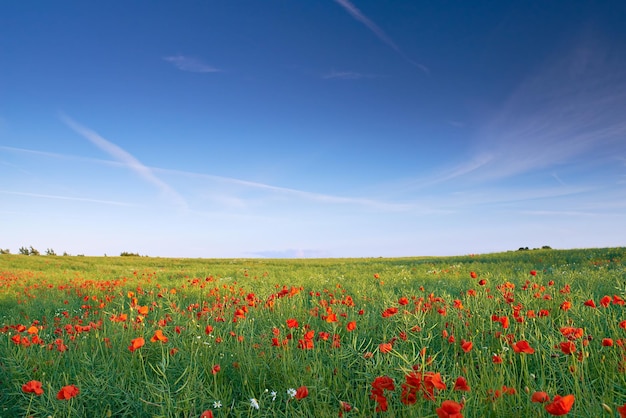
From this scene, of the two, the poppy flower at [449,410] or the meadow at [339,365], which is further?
the meadow at [339,365]

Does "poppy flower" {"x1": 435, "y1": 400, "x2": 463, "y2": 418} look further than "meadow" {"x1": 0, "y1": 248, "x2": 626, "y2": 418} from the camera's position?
No

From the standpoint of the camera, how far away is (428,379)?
6.94ft

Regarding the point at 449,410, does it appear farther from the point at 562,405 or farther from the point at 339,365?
the point at 339,365

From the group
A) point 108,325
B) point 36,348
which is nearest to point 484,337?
point 108,325

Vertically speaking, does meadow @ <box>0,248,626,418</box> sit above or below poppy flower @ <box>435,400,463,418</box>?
below

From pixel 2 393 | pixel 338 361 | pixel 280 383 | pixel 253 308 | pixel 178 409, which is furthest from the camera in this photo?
pixel 253 308

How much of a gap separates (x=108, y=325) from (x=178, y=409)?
3615mm

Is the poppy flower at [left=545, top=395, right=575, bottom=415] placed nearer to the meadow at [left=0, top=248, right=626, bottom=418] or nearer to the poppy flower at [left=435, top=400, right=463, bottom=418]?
the meadow at [left=0, top=248, right=626, bottom=418]

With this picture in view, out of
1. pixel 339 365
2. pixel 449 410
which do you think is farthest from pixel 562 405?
pixel 339 365

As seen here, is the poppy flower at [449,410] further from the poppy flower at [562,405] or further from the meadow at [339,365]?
the poppy flower at [562,405]

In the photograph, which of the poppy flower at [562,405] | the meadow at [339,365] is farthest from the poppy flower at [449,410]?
the poppy flower at [562,405]

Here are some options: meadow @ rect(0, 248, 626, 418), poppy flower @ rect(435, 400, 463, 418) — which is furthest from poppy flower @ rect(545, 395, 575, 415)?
poppy flower @ rect(435, 400, 463, 418)

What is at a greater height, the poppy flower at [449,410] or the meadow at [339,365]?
the poppy flower at [449,410]

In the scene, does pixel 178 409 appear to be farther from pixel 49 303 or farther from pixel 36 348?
pixel 49 303
